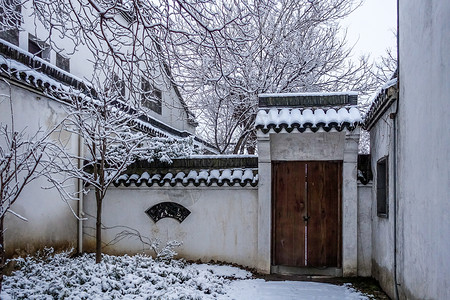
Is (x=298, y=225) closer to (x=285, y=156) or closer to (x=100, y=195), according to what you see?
(x=285, y=156)

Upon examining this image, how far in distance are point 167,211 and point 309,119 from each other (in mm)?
3500

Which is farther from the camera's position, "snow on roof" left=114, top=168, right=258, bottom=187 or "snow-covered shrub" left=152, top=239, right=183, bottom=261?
"snow on roof" left=114, top=168, right=258, bottom=187

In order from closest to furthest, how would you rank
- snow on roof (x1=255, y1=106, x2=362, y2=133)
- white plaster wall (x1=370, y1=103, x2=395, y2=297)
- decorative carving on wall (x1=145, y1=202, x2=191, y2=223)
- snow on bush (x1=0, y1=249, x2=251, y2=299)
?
1. snow on bush (x1=0, y1=249, x2=251, y2=299)
2. white plaster wall (x1=370, y1=103, x2=395, y2=297)
3. snow on roof (x1=255, y1=106, x2=362, y2=133)
4. decorative carving on wall (x1=145, y1=202, x2=191, y2=223)

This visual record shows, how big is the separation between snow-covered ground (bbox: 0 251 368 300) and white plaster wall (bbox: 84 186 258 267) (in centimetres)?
66

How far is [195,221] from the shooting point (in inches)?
316

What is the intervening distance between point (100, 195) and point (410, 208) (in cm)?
505

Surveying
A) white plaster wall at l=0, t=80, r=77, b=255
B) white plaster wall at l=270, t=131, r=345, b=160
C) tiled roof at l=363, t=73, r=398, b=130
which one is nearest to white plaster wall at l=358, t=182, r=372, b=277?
white plaster wall at l=270, t=131, r=345, b=160

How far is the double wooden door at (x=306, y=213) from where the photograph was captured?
756 cm

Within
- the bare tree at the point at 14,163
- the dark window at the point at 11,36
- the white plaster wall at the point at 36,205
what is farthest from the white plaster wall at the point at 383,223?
the dark window at the point at 11,36

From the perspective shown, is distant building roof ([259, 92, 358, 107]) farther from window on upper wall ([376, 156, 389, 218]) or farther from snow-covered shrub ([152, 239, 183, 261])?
snow-covered shrub ([152, 239, 183, 261])

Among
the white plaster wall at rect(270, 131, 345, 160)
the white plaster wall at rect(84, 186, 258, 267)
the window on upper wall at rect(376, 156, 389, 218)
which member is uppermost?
the white plaster wall at rect(270, 131, 345, 160)

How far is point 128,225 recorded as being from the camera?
8.31 m

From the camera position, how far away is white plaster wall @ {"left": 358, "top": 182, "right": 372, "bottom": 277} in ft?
23.8

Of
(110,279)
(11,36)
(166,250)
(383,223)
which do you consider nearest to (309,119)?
(383,223)
